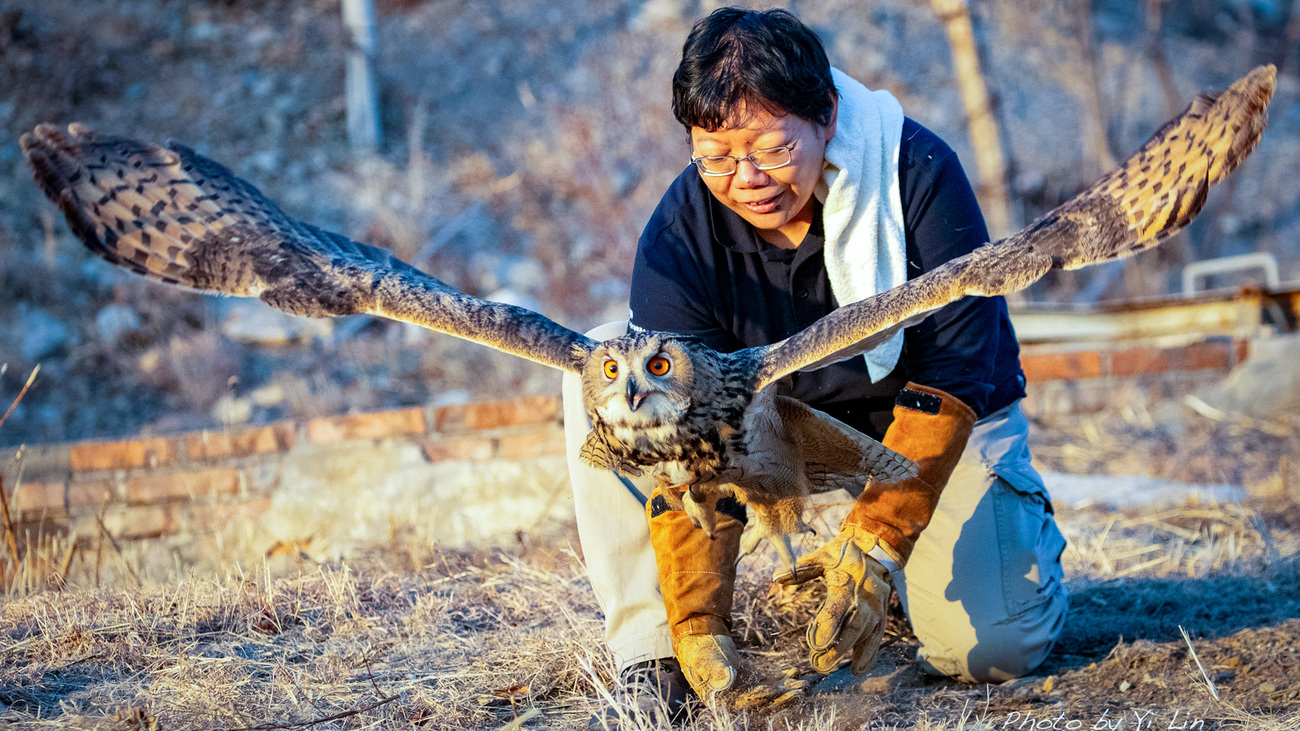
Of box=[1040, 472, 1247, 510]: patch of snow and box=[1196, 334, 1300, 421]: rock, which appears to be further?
box=[1196, 334, 1300, 421]: rock

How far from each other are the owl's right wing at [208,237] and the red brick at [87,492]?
2653mm

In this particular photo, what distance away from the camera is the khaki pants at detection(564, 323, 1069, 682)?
2.81 metres

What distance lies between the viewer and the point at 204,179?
293 cm

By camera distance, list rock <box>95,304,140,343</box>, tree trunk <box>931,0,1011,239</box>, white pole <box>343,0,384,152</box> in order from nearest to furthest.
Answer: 1. rock <box>95,304,140,343</box>
2. tree trunk <box>931,0,1011,239</box>
3. white pole <box>343,0,384,152</box>

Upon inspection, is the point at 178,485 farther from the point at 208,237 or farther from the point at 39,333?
the point at 39,333

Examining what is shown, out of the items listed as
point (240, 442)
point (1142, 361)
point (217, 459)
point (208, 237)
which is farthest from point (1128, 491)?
point (217, 459)

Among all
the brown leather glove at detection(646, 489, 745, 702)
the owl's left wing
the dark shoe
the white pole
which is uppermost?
the white pole

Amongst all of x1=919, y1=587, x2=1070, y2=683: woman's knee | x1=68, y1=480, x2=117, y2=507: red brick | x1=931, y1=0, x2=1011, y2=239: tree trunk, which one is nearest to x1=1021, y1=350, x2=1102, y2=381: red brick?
x1=931, y1=0, x2=1011, y2=239: tree trunk

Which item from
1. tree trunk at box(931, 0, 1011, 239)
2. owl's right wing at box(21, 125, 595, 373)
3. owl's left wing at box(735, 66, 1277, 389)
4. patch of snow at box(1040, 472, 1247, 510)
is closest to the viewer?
owl's left wing at box(735, 66, 1277, 389)

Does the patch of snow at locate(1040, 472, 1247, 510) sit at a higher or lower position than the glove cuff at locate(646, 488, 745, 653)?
lower

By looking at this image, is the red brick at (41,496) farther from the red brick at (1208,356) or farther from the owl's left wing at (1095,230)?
the red brick at (1208,356)

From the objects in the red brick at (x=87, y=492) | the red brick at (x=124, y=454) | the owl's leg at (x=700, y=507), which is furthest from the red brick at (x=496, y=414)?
the owl's leg at (x=700, y=507)

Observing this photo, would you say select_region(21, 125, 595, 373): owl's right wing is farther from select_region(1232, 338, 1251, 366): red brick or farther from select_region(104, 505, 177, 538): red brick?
select_region(1232, 338, 1251, 366): red brick

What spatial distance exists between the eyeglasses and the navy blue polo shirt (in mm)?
333
